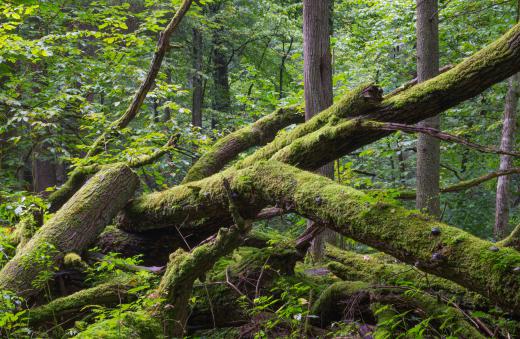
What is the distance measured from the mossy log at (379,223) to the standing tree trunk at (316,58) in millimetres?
2236

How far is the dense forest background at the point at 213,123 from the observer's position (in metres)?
4.18

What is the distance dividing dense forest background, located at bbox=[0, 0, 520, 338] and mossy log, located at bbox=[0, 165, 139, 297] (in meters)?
0.20

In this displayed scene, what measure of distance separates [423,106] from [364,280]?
1.91m

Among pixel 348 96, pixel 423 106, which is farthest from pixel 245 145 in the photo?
pixel 423 106

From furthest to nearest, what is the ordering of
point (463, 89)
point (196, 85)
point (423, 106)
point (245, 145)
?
point (196, 85) → point (245, 145) → point (423, 106) → point (463, 89)

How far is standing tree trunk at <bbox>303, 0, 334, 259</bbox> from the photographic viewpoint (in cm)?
653

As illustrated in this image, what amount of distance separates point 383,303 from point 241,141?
365 centimetres

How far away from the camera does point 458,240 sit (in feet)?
9.29

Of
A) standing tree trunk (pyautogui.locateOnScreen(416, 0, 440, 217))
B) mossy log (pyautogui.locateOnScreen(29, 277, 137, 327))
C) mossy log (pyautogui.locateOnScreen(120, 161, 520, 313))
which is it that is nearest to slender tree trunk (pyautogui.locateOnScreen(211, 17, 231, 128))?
standing tree trunk (pyautogui.locateOnScreen(416, 0, 440, 217))

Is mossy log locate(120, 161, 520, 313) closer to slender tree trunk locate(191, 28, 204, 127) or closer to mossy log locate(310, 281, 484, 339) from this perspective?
mossy log locate(310, 281, 484, 339)

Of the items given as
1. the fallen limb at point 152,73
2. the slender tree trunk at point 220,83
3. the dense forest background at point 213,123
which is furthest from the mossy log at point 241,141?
A: the slender tree trunk at point 220,83

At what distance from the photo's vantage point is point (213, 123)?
50.9 ft

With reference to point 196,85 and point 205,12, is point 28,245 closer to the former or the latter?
point 196,85

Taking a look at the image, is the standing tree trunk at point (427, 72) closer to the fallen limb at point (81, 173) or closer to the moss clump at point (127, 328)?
the fallen limb at point (81, 173)
